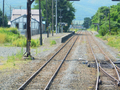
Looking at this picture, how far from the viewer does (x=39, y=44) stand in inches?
1077

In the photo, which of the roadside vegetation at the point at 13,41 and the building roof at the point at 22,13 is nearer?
the roadside vegetation at the point at 13,41

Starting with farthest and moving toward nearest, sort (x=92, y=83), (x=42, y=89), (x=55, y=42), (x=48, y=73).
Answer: (x=55, y=42) < (x=48, y=73) < (x=92, y=83) < (x=42, y=89)

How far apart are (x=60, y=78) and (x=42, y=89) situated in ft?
6.45

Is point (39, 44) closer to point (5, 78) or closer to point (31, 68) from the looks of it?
point (31, 68)

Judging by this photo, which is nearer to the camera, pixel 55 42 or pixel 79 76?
pixel 79 76

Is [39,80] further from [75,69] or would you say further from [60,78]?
[75,69]

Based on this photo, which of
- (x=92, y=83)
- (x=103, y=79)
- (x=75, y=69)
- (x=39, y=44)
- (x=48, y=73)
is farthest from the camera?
(x=39, y=44)

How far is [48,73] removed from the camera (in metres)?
11.0

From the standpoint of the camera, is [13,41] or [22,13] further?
[22,13]

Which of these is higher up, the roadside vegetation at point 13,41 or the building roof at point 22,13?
the building roof at point 22,13

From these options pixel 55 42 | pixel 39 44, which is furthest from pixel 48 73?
pixel 55 42

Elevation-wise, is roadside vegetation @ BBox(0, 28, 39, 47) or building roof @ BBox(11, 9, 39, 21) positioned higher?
building roof @ BBox(11, 9, 39, 21)

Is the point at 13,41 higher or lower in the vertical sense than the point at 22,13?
lower

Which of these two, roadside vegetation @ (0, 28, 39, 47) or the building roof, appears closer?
roadside vegetation @ (0, 28, 39, 47)
